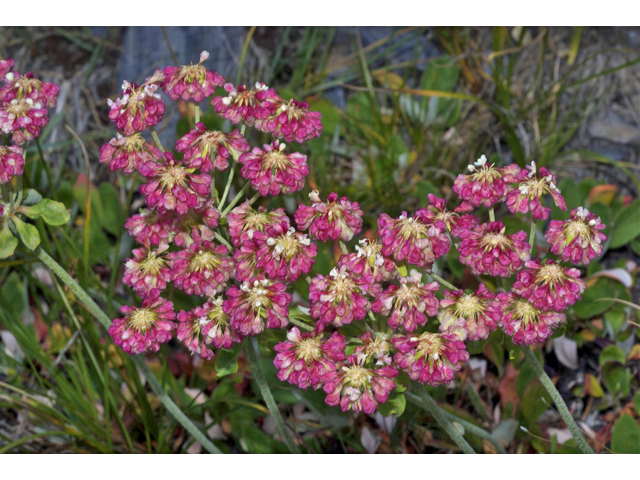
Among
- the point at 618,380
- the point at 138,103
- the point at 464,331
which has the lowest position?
the point at 618,380

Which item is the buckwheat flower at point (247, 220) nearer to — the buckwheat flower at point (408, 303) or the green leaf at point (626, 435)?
the buckwheat flower at point (408, 303)

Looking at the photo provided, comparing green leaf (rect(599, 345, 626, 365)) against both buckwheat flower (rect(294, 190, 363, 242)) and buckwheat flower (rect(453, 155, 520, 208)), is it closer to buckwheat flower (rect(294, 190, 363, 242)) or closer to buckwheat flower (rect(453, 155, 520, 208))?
buckwheat flower (rect(453, 155, 520, 208))

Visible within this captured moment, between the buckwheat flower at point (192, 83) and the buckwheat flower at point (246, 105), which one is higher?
the buckwheat flower at point (192, 83)

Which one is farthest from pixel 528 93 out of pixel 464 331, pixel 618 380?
pixel 464 331

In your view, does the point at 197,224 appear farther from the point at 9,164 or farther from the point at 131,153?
the point at 9,164

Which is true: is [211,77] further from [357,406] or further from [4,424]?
[4,424]

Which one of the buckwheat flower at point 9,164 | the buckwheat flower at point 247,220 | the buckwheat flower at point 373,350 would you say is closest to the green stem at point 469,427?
the buckwheat flower at point 373,350
